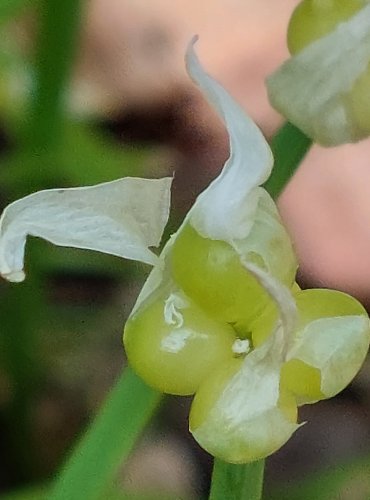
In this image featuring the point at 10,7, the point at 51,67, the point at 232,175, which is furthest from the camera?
the point at 51,67

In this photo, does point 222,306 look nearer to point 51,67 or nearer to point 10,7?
point 10,7

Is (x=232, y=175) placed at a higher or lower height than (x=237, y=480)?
higher

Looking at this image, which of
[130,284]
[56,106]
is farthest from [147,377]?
[130,284]

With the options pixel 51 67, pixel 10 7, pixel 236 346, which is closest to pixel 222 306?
pixel 236 346

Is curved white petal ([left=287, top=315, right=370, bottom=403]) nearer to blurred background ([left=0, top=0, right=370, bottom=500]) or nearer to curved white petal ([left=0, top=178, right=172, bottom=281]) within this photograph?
curved white petal ([left=0, top=178, right=172, bottom=281])

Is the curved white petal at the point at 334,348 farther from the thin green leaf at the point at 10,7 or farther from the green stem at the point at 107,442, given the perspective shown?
the thin green leaf at the point at 10,7

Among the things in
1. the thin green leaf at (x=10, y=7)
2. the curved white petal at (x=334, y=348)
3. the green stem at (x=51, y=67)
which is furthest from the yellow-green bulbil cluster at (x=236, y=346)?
the green stem at (x=51, y=67)

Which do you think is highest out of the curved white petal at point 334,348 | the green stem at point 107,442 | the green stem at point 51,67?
the curved white petal at point 334,348
